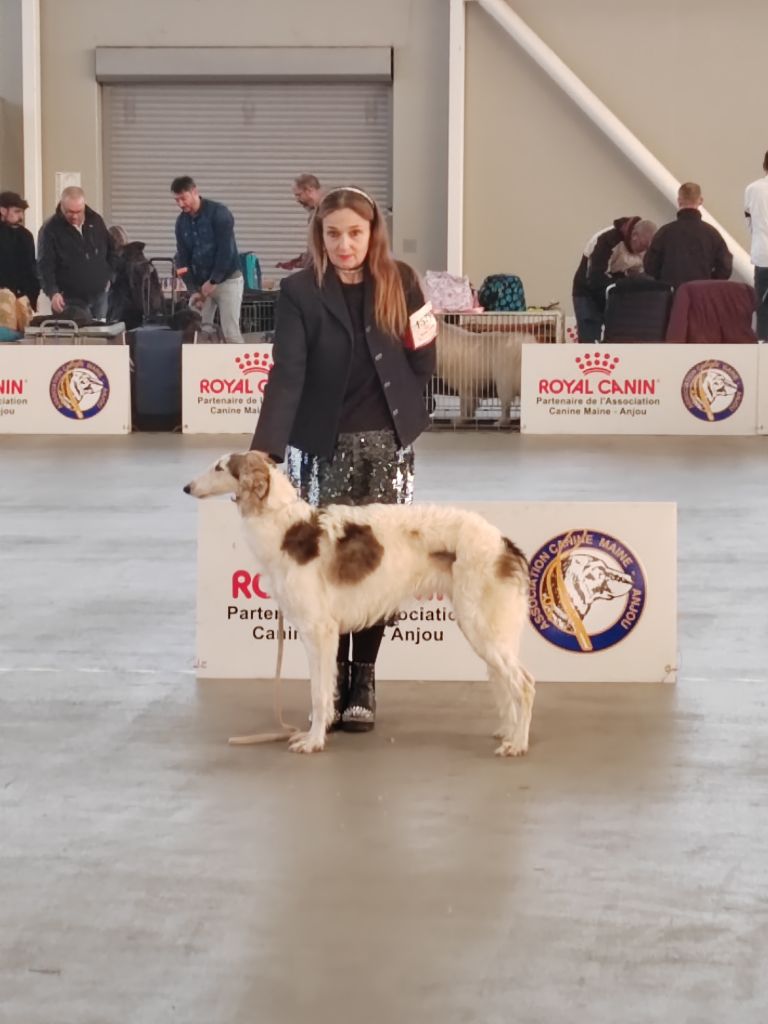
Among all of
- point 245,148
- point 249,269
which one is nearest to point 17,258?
point 249,269

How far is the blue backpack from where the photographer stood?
1470 centimetres

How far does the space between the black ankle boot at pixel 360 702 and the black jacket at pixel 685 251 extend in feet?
30.7

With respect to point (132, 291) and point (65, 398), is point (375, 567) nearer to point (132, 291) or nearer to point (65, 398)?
point (65, 398)

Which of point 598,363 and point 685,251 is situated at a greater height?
point 685,251

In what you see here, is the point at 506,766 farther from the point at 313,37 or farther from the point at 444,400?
the point at 313,37

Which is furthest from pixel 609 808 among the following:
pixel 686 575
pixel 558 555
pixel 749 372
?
pixel 749 372

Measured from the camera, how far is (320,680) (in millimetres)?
4469

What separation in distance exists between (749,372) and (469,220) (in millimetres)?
7771

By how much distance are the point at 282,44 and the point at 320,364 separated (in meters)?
15.7

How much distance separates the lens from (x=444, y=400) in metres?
13.7

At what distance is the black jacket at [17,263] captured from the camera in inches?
563

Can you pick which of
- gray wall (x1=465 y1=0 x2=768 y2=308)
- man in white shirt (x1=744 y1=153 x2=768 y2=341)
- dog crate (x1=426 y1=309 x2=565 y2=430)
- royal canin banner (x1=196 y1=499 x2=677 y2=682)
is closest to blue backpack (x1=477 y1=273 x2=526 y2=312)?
dog crate (x1=426 y1=309 x2=565 y2=430)

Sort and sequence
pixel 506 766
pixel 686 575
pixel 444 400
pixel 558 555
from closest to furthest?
pixel 506 766 → pixel 558 555 → pixel 686 575 → pixel 444 400

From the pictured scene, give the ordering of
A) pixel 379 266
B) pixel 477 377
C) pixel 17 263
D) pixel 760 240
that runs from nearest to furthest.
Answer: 1. pixel 379 266
2. pixel 477 377
3. pixel 760 240
4. pixel 17 263
